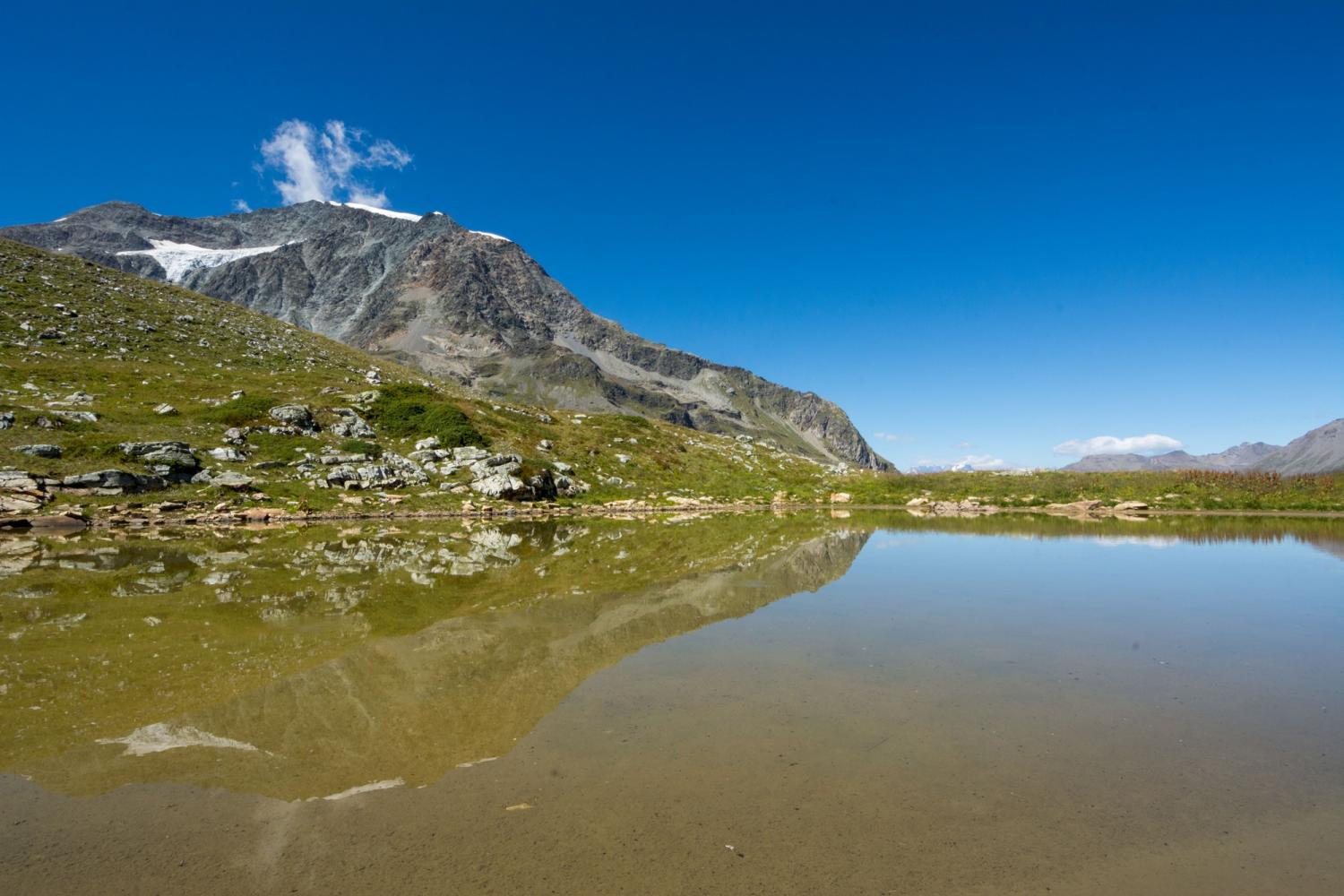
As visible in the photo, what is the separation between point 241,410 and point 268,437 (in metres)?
4.37

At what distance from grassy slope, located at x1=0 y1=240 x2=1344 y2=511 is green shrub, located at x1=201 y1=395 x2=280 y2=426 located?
0.55 meters

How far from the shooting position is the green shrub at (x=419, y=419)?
2045 inches

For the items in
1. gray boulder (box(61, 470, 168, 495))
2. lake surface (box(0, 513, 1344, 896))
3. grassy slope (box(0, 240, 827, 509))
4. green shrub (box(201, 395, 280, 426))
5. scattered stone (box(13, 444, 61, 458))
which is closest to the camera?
lake surface (box(0, 513, 1344, 896))

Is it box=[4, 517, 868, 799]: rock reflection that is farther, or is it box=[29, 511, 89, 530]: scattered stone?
box=[29, 511, 89, 530]: scattered stone

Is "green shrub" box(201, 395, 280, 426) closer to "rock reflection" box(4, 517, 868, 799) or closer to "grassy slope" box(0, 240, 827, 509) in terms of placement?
"grassy slope" box(0, 240, 827, 509)

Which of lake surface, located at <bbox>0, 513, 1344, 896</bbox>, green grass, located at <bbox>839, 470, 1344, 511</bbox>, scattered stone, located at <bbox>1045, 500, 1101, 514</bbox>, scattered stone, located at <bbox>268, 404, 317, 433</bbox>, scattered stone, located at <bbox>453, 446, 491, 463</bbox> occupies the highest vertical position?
scattered stone, located at <bbox>268, 404, 317, 433</bbox>

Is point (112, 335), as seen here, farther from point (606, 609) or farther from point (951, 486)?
point (951, 486)

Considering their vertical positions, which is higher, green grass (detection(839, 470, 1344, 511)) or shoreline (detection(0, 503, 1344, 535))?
green grass (detection(839, 470, 1344, 511))

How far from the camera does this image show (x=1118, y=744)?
7117 millimetres

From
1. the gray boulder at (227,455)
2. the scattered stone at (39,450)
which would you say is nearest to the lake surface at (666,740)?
the scattered stone at (39,450)

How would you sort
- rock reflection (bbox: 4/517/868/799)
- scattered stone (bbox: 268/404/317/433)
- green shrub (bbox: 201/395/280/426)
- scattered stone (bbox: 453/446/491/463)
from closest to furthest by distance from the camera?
rock reflection (bbox: 4/517/868/799), green shrub (bbox: 201/395/280/426), scattered stone (bbox: 268/404/317/433), scattered stone (bbox: 453/446/491/463)

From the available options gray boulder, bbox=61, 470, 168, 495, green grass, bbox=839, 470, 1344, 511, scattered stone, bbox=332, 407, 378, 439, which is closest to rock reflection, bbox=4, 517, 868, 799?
gray boulder, bbox=61, 470, 168, 495

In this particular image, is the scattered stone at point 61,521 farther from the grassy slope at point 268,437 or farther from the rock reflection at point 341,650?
the rock reflection at point 341,650

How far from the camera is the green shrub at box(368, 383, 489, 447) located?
5194 cm
